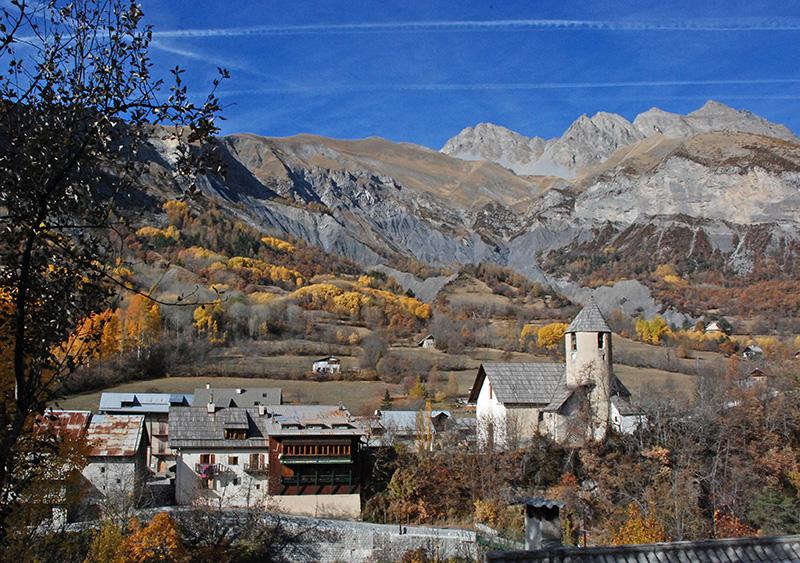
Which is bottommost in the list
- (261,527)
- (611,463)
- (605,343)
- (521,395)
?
(261,527)

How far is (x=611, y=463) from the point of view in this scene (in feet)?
133

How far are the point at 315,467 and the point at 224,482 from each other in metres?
5.55

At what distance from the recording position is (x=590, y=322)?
1763 inches

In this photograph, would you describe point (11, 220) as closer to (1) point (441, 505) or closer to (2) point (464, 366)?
(1) point (441, 505)

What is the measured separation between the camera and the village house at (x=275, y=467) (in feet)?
147

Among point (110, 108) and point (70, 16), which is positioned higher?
point (70, 16)

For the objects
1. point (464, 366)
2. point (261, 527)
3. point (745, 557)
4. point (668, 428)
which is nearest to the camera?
point (745, 557)

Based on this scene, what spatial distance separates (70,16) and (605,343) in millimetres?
38550

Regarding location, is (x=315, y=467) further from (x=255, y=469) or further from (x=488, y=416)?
(x=488, y=416)

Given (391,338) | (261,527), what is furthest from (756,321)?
(261,527)

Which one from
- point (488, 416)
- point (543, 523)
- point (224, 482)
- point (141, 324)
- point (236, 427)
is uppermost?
point (141, 324)

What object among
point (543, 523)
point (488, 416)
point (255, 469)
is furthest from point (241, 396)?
point (543, 523)

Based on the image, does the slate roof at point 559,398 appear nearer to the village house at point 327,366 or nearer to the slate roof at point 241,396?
the slate roof at point 241,396

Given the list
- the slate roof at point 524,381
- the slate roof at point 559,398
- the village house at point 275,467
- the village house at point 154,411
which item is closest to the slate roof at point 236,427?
the village house at point 275,467
